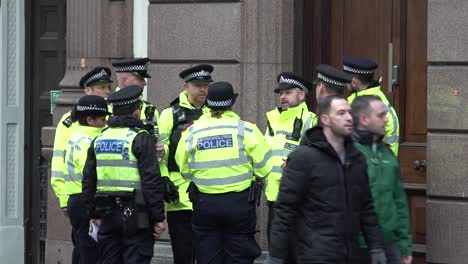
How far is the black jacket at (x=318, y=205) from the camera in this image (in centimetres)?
754

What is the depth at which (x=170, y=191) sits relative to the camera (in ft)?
33.3

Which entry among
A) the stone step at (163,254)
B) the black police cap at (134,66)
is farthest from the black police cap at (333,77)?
the stone step at (163,254)

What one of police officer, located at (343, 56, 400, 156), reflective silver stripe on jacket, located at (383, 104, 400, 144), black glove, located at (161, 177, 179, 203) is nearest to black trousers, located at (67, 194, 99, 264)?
black glove, located at (161, 177, 179, 203)

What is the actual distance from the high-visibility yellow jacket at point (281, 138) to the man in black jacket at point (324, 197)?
2.42 m

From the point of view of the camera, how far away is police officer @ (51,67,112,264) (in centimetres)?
1097

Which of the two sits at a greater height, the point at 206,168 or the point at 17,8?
the point at 17,8

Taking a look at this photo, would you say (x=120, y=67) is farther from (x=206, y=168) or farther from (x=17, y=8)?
(x=17, y=8)

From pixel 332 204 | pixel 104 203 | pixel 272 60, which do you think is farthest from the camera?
pixel 272 60

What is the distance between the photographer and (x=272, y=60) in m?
11.7

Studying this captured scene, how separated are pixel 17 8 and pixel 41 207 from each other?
219 centimetres

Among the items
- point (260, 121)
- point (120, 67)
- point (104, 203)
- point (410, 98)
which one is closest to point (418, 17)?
point (410, 98)

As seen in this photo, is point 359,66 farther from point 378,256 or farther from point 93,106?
point 378,256

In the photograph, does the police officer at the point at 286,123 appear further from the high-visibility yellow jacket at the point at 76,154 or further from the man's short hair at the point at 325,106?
the man's short hair at the point at 325,106

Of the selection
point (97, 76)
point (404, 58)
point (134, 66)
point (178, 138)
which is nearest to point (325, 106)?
point (178, 138)
